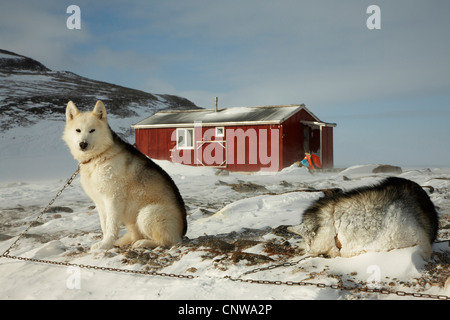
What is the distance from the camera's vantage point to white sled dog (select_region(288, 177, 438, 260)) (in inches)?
143

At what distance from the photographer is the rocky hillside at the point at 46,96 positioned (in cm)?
3516

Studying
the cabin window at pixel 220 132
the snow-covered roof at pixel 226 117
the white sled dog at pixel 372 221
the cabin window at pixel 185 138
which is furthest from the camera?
the cabin window at pixel 185 138

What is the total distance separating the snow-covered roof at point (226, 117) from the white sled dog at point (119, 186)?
14806 mm

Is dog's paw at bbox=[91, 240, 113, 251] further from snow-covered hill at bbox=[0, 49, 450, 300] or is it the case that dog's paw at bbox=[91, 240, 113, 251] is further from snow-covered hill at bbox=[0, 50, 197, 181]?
snow-covered hill at bbox=[0, 50, 197, 181]

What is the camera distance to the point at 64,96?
1709 inches

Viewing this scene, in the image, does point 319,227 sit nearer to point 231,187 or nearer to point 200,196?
point 200,196

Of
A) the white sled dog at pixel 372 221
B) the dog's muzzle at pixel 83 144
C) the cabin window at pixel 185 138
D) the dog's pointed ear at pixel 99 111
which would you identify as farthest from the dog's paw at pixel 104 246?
the cabin window at pixel 185 138

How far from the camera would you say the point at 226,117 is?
69.8ft

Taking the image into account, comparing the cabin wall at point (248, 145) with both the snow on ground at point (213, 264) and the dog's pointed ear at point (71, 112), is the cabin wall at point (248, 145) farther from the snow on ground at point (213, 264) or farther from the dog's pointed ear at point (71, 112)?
the dog's pointed ear at point (71, 112)

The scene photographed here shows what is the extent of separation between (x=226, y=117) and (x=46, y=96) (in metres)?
28.6

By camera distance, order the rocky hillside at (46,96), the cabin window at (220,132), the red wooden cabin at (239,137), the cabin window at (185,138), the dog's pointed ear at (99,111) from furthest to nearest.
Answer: the rocky hillside at (46,96) < the cabin window at (185,138) < the cabin window at (220,132) < the red wooden cabin at (239,137) < the dog's pointed ear at (99,111)

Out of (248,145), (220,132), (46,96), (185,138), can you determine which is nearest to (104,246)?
(248,145)

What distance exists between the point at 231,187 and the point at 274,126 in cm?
809
